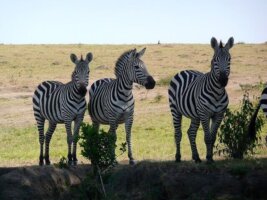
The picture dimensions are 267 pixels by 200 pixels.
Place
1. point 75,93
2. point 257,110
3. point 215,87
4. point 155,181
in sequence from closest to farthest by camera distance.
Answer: point 155,181
point 215,87
point 257,110
point 75,93

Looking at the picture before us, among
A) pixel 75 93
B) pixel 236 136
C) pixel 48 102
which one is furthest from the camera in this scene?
pixel 48 102

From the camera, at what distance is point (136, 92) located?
2795cm

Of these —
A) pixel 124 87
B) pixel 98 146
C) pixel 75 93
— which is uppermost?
pixel 124 87

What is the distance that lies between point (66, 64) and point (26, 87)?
33.0 feet

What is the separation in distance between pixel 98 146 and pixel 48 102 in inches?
144

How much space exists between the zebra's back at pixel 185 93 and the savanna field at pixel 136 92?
3.39 feet

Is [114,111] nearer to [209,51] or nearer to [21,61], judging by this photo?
[21,61]

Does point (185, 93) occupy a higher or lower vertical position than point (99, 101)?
higher

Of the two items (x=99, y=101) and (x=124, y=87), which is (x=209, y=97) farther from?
(x=99, y=101)

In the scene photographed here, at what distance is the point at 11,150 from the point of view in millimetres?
15883

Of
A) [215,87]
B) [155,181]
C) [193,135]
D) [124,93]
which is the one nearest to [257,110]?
[215,87]

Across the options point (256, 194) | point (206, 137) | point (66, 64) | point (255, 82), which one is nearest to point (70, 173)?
point (206, 137)

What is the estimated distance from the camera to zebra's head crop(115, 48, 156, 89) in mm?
10875

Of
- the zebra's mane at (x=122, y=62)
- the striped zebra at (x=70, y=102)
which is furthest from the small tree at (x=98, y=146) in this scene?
the zebra's mane at (x=122, y=62)
